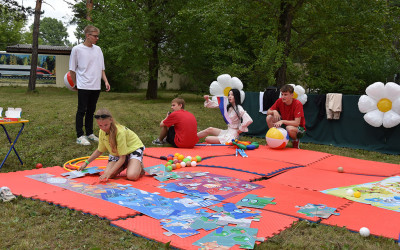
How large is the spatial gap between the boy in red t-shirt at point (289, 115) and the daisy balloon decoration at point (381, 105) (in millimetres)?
1377

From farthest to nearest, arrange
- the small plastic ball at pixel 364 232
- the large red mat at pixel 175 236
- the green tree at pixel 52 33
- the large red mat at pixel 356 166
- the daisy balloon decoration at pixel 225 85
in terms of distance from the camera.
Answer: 1. the green tree at pixel 52 33
2. the daisy balloon decoration at pixel 225 85
3. the large red mat at pixel 356 166
4. the small plastic ball at pixel 364 232
5. the large red mat at pixel 175 236

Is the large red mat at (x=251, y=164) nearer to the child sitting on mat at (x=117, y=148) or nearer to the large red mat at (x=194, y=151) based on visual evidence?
the large red mat at (x=194, y=151)

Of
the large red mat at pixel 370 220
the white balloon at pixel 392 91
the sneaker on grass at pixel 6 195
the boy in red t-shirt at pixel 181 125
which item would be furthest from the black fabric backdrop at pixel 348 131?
the sneaker on grass at pixel 6 195

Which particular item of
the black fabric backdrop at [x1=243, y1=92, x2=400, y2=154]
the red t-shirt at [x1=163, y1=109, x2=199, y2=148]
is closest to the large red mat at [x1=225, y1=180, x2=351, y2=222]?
the red t-shirt at [x1=163, y1=109, x2=199, y2=148]

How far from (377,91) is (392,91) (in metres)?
0.28

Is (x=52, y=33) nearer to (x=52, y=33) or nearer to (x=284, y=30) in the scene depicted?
(x=52, y=33)

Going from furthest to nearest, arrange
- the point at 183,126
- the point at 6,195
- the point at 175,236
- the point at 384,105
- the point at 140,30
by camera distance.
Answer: the point at 140,30, the point at 384,105, the point at 183,126, the point at 6,195, the point at 175,236

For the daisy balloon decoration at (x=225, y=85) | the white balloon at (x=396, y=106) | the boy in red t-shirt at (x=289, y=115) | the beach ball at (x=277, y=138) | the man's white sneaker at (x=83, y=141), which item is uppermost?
the daisy balloon decoration at (x=225, y=85)

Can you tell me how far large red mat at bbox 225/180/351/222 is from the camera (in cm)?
365

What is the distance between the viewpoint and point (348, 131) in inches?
326

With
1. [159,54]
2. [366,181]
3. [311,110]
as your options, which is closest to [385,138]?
[311,110]

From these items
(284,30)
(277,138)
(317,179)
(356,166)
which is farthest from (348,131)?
(284,30)

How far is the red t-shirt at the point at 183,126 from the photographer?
7.04 meters

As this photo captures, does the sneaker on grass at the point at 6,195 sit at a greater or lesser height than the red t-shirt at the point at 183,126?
lesser
